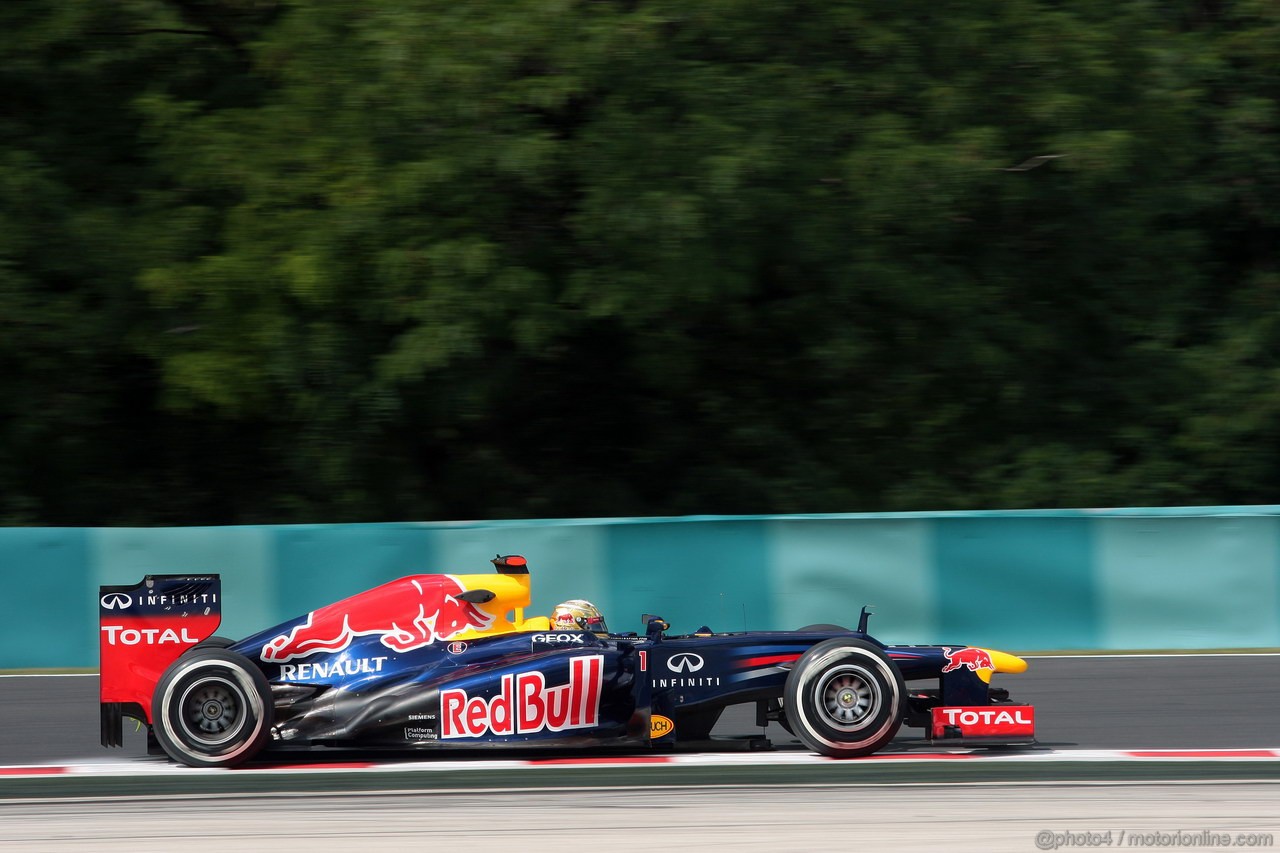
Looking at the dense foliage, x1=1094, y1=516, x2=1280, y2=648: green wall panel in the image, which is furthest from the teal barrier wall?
the dense foliage

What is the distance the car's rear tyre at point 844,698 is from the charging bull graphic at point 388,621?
1.64m

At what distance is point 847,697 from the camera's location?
715 centimetres

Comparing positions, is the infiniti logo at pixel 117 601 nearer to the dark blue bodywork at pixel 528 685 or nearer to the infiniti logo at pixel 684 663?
the dark blue bodywork at pixel 528 685

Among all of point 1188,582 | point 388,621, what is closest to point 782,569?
point 1188,582

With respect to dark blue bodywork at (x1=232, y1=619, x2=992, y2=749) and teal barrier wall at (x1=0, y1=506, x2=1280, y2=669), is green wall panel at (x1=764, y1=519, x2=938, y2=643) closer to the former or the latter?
teal barrier wall at (x1=0, y1=506, x2=1280, y2=669)

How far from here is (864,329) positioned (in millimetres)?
15016

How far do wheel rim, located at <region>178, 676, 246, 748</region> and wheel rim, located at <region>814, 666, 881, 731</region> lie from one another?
2828 millimetres

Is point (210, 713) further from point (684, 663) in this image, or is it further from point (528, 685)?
point (684, 663)

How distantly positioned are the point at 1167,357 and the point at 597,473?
6.10 m

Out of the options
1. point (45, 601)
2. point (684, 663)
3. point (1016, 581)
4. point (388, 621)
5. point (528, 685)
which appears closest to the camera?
point (528, 685)

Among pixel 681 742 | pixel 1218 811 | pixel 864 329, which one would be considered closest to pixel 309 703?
pixel 681 742

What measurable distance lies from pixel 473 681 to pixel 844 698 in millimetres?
1798

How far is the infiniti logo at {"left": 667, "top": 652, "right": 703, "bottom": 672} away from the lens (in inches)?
282

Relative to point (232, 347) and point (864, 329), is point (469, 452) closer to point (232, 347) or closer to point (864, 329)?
point (232, 347)
